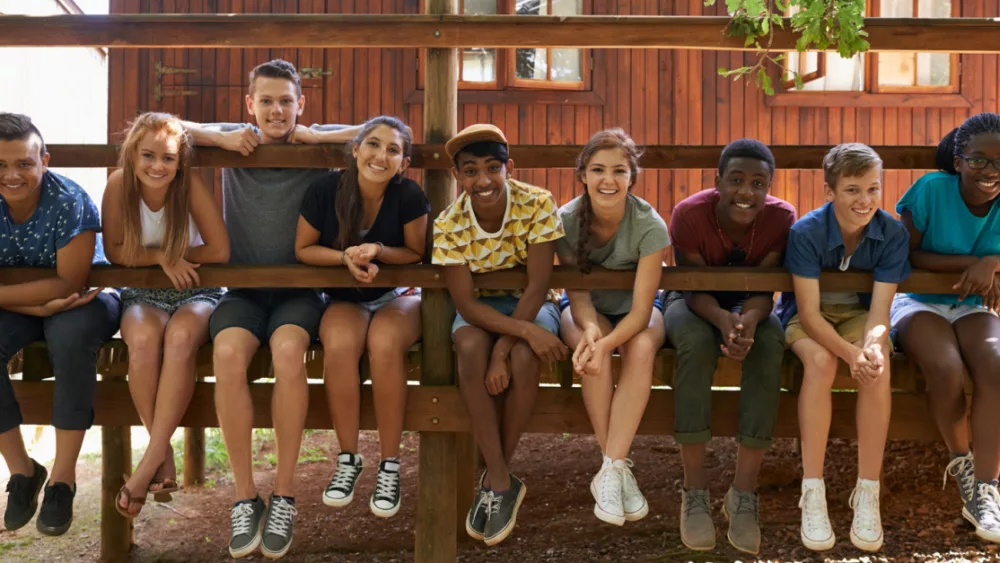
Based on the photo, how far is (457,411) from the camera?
11.7ft

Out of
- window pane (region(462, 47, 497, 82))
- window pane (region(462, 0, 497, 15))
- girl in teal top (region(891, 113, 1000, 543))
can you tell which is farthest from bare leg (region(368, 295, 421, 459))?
window pane (region(462, 0, 497, 15))

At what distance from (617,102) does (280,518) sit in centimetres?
495

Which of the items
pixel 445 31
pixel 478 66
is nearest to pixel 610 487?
pixel 445 31

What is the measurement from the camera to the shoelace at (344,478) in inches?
129

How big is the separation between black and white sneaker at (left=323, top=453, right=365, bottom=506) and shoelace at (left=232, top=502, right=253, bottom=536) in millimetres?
262

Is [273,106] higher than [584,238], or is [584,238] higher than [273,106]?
[273,106]

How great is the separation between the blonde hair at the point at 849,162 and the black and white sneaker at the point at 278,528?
2269 mm

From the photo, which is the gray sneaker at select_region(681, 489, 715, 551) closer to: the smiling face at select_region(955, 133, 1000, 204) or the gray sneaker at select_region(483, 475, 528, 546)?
the gray sneaker at select_region(483, 475, 528, 546)

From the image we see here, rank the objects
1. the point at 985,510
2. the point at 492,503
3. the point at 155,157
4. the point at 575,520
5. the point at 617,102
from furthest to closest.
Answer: the point at 617,102
the point at 575,520
the point at 155,157
the point at 492,503
the point at 985,510

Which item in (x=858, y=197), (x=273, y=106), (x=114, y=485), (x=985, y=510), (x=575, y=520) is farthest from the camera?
(x=575, y=520)

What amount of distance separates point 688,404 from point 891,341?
0.83 m

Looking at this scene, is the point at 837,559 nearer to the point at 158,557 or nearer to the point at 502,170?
the point at 502,170

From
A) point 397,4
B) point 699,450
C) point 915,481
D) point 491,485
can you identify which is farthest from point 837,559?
point 397,4

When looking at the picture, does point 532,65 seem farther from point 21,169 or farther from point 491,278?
point 21,169
